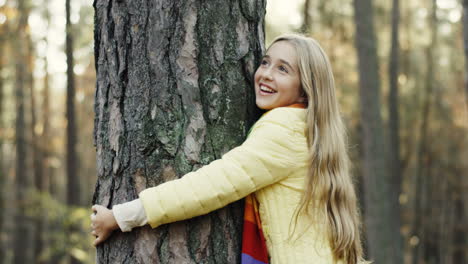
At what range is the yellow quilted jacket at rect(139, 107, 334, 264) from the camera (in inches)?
81.0

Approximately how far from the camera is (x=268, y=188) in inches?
90.1

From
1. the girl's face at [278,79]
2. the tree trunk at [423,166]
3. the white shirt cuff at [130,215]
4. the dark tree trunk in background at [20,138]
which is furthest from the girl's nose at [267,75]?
the tree trunk at [423,166]

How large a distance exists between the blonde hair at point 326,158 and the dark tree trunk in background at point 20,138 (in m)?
14.1

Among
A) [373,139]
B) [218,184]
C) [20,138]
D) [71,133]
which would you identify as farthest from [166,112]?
[20,138]

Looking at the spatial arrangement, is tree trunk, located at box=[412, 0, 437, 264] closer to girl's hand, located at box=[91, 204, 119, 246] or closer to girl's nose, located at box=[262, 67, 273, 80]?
girl's nose, located at box=[262, 67, 273, 80]

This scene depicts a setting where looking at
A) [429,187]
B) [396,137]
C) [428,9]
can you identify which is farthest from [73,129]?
[429,187]

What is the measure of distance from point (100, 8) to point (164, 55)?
440 millimetres

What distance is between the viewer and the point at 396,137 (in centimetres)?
1452

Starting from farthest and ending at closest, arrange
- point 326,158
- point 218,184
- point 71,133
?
point 71,133 < point 326,158 < point 218,184

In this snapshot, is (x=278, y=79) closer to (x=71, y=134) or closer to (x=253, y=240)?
(x=253, y=240)

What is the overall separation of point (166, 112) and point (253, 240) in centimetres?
70

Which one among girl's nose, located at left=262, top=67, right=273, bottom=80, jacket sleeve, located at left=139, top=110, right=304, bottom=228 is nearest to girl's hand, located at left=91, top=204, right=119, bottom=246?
jacket sleeve, located at left=139, top=110, right=304, bottom=228

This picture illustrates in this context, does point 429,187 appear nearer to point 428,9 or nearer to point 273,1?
point 428,9

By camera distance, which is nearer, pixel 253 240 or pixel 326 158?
pixel 253 240
